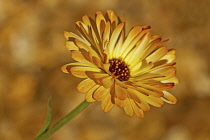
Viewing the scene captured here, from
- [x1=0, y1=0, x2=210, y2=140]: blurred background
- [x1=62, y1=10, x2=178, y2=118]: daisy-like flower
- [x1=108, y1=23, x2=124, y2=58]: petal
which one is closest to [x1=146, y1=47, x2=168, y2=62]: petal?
[x1=62, y1=10, x2=178, y2=118]: daisy-like flower

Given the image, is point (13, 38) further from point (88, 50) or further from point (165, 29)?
point (88, 50)

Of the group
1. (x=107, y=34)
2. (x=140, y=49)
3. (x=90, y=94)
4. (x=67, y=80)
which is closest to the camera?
(x=90, y=94)

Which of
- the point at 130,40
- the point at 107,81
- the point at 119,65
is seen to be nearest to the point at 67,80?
the point at 119,65

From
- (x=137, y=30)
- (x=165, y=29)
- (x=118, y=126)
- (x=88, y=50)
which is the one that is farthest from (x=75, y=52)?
(x=165, y=29)

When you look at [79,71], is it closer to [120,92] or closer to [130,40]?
[120,92]

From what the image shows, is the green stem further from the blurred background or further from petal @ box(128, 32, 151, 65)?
the blurred background

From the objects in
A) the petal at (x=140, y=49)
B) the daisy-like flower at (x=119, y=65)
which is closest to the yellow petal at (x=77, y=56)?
the daisy-like flower at (x=119, y=65)

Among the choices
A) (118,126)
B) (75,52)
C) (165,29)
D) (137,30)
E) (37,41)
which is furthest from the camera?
(165,29)
